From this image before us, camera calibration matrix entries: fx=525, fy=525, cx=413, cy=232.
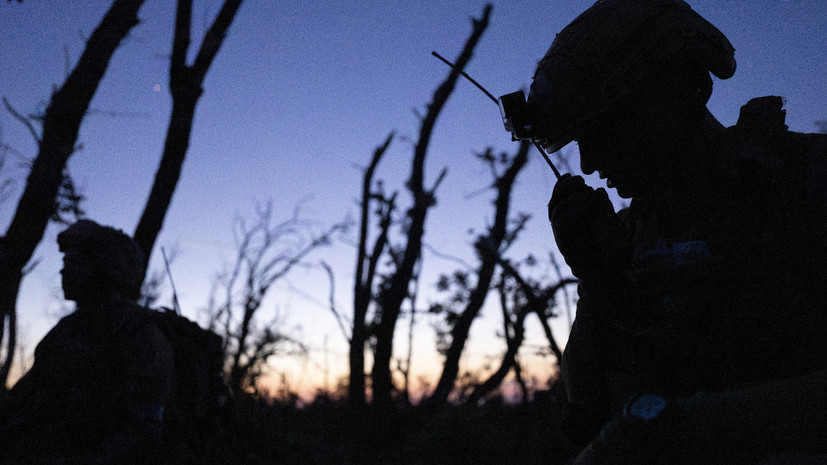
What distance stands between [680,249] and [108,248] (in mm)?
4162

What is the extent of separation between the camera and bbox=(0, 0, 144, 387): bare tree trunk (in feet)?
17.6

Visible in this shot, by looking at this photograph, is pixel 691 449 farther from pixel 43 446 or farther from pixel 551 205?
pixel 43 446

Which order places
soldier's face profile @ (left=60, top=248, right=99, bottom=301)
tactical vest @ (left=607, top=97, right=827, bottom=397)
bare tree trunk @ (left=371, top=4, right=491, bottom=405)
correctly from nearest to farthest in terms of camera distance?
1. tactical vest @ (left=607, top=97, right=827, bottom=397)
2. soldier's face profile @ (left=60, top=248, right=99, bottom=301)
3. bare tree trunk @ (left=371, top=4, right=491, bottom=405)

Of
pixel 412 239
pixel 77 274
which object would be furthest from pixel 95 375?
pixel 412 239

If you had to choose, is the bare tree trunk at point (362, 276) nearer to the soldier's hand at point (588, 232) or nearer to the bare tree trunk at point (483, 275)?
the bare tree trunk at point (483, 275)

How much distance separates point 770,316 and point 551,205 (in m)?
0.57

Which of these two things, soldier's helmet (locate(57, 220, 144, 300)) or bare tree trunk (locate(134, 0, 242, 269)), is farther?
bare tree trunk (locate(134, 0, 242, 269))

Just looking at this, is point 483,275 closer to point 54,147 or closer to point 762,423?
point 54,147

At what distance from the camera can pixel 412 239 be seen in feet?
30.9

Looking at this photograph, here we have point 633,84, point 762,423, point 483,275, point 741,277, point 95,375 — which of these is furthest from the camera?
point 483,275

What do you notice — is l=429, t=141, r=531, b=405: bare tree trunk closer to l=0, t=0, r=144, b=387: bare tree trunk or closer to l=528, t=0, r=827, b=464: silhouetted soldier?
l=0, t=0, r=144, b=387: bare tree trunk

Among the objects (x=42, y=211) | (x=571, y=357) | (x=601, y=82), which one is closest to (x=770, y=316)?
(x=571, y=357)

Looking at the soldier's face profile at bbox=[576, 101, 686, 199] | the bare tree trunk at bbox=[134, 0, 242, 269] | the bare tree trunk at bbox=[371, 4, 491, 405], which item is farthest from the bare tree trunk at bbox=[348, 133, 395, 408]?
the soldier's face profile at bbox=[576, 101, 686, 199]

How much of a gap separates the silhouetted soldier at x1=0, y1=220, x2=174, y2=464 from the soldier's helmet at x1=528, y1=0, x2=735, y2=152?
131 inches
